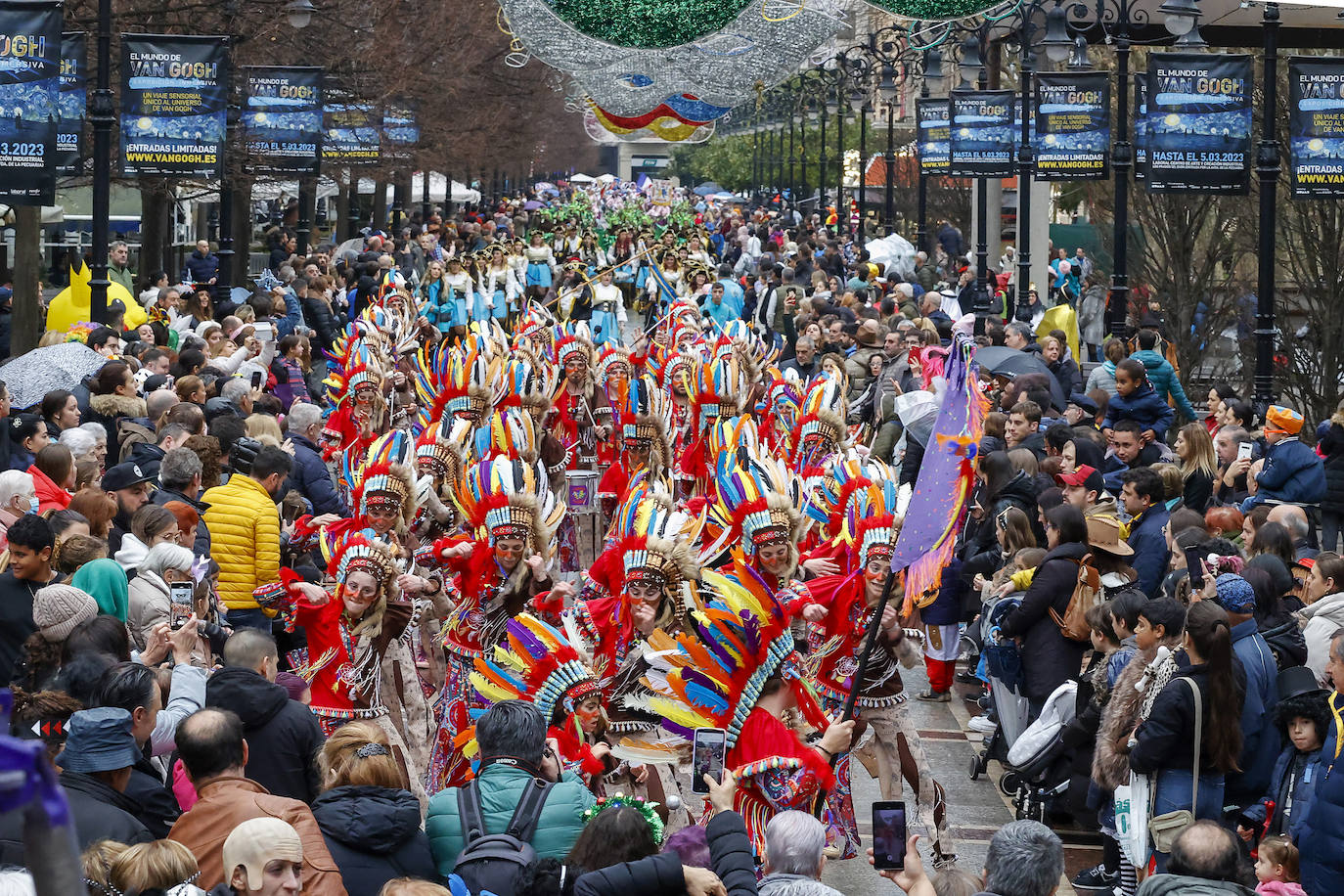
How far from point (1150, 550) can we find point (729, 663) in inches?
144

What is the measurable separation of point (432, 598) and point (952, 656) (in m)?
4.20

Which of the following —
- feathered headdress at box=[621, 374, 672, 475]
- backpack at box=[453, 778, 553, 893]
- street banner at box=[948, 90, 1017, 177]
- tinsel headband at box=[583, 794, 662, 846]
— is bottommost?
backpack at box=[453, 778, 553, 893]

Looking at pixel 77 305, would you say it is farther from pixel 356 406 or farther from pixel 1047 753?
pixel 1047 753

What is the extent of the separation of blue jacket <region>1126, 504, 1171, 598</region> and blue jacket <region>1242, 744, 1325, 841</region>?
2856mm

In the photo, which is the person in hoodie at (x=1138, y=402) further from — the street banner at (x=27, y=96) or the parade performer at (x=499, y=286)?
the parade performer at (x=499, y=286)

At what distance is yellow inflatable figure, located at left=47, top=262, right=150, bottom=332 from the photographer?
17.8 meters

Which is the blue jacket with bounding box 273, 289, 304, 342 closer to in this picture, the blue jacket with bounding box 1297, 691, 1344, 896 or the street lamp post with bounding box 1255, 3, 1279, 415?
the street lamp post with bounding box 1255, 3, 1279, 415

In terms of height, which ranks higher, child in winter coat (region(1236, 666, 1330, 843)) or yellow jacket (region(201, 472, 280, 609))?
yellow jacket (region(201, 472, 280, 609))

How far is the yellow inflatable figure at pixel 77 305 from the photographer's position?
17797 millimetres

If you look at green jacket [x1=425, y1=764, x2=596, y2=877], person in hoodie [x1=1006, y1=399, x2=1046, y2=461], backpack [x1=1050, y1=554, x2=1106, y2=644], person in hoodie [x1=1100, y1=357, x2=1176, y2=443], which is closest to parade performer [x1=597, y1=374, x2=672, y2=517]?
person in hoodie [x1=1006, y1=399, x2=1046, y2=461]

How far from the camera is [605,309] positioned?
23938 millimetres

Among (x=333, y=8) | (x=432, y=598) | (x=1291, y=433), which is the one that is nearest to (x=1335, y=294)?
(x=1291, y=433)

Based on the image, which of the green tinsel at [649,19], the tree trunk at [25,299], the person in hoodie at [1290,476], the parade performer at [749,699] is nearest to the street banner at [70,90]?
the tree trunk at [25,299]

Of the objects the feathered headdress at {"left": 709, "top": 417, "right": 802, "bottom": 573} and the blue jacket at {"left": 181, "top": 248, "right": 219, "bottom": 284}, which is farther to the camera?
the blue jacket at {"left": 181, "top": 248, "right": 219, "bottom": 284}
